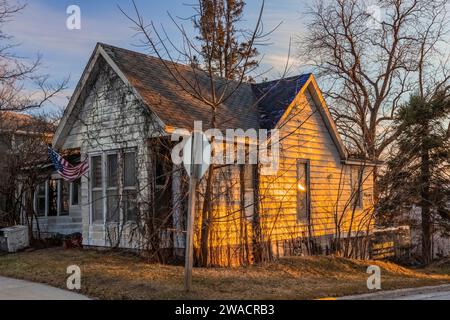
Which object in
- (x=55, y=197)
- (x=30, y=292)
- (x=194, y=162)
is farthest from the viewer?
(x=55, y=197)

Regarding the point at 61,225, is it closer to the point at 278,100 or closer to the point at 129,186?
the point at 129,186

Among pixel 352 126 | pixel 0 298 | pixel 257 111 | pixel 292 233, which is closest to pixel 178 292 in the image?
pixel 0 298

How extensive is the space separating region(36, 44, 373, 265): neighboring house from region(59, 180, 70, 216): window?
59cm

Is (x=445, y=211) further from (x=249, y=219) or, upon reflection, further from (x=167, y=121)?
(x=167, y=121)

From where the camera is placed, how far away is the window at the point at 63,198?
19.1 meters

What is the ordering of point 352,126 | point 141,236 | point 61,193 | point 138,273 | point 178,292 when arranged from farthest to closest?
point 352,126, point 61,193, point 141,236, point 138,273, point 178,292

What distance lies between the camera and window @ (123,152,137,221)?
13.8 m

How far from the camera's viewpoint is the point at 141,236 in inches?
527

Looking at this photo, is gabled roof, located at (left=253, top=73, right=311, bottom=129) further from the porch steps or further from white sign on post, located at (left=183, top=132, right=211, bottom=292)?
the porch steps

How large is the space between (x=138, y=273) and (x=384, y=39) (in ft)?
94.1

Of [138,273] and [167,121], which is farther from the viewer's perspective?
[167,121]

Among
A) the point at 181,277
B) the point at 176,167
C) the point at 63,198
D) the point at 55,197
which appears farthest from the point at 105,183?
the point at 55,197

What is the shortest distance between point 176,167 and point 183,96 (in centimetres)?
253

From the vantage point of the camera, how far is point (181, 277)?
10.8 metres
